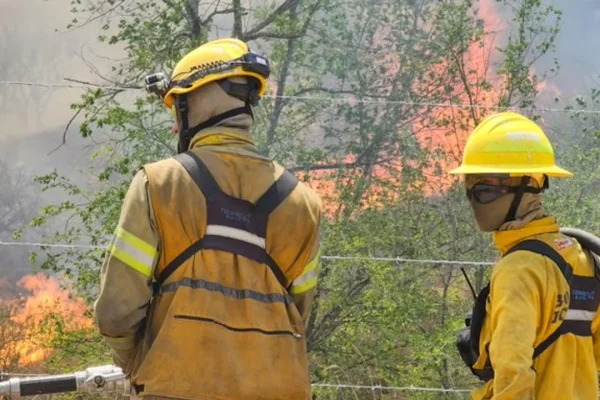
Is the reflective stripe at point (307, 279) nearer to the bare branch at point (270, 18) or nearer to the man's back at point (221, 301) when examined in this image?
the man's back at point (221, 301)

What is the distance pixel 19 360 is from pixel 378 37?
13.0 feet

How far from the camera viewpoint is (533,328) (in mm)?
2639

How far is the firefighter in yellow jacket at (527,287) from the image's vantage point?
103 inches

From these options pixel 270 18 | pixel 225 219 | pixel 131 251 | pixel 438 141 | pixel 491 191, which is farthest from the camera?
pixel 270 18

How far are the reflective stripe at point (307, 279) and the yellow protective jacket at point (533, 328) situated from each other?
55 cm

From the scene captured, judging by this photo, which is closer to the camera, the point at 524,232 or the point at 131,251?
the point at 131,251

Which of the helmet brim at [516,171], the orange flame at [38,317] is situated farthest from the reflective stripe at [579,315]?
the orange flame at [38,317]

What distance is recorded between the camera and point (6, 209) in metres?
7.82

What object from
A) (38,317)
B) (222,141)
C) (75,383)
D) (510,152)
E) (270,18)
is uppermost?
(270,18)

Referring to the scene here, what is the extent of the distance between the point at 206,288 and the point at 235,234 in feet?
0.58

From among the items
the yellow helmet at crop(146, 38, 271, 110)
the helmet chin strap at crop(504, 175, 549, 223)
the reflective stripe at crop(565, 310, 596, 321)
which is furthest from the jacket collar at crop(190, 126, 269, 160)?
the reflective stripe at crop(565, 310, 596, 321)

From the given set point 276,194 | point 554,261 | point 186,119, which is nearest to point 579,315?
point 554,261

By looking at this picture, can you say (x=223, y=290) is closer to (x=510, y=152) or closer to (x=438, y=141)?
(x=510, y=152)

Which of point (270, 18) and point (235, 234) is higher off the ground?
point (270, 18)
